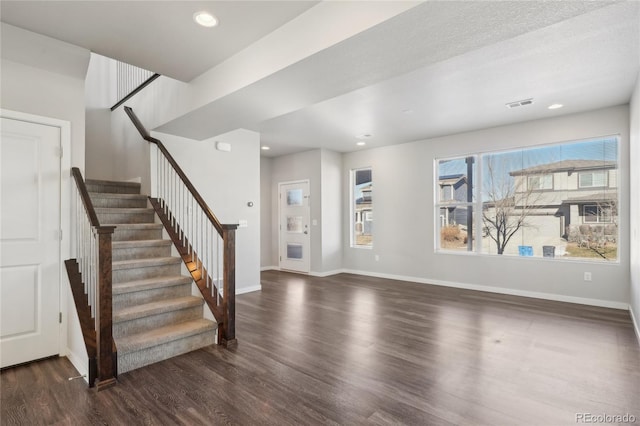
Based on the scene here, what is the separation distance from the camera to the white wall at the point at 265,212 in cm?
772

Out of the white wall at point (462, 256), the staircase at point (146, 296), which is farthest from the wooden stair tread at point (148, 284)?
the white wall at point (462, 256)

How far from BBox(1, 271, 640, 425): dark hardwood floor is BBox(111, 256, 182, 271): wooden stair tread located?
36.6 inches

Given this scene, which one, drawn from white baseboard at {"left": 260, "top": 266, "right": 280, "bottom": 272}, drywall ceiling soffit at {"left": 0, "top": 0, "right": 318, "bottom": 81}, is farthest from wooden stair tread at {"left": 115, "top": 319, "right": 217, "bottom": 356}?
white baseboard at {"left": 260, "top": 266, "right": 280, "bottom": 272}

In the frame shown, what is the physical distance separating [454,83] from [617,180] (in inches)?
115

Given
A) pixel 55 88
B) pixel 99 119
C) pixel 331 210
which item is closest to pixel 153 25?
pixel 55 88

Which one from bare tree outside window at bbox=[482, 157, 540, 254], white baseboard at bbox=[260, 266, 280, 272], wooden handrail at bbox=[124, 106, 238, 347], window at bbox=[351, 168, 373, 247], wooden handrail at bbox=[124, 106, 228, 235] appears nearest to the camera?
wooden handrail at bbox=[124, 106, 238, 347]

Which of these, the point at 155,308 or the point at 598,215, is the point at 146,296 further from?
the point at 598,215

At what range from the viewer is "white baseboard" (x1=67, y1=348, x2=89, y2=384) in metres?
2.51

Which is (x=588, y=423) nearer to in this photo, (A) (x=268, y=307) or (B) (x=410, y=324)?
(B) (x=410, y=324)

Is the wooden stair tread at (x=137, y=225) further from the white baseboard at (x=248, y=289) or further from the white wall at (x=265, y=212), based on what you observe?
the white wall at (x=265, y=212)

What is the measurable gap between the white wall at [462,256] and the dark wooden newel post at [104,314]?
16.9 ft

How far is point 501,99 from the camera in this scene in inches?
159

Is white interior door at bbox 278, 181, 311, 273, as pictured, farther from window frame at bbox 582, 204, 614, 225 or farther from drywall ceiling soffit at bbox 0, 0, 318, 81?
window frame at bbox 582, 204, 614, 225

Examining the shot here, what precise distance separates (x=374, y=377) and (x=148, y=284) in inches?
92.2
